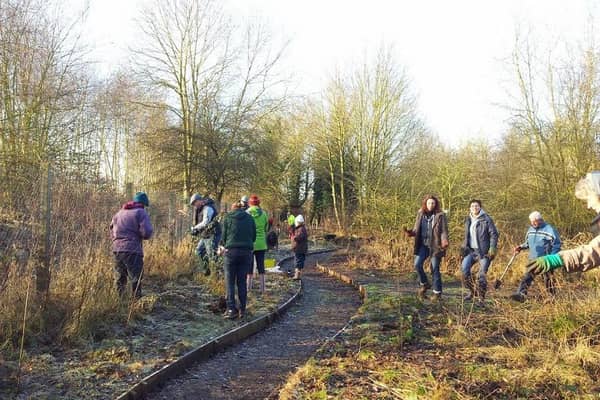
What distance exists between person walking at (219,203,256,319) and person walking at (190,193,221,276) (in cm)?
267

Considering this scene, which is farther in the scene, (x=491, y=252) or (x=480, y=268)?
(x=480, y=268)

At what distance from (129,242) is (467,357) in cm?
486

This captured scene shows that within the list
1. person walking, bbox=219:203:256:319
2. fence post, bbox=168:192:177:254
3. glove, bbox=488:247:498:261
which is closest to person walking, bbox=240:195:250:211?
person walking, bbox=219:203:256:319

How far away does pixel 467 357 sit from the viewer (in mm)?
4824

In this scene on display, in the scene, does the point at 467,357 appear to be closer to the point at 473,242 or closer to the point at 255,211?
the point at 473,242

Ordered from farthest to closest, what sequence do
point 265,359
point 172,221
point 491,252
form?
point 172,221, point 491,252, point 265,359

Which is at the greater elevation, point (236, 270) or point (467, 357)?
point (236, 270)

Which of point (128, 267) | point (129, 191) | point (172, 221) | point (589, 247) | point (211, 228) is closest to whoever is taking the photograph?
point (589, 247)

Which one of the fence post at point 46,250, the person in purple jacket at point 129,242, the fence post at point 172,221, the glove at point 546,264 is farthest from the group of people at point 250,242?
the glove at point 546,264

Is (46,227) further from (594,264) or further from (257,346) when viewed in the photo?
(594,264)

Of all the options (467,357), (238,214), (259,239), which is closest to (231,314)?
(238,214)

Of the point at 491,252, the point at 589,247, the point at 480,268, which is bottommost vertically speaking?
the point at 480,268

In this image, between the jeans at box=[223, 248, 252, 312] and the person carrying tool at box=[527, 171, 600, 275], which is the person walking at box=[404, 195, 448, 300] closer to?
the jeans at box=[223, 248, 252, 312]

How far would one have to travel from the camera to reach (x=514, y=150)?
54.8ft
